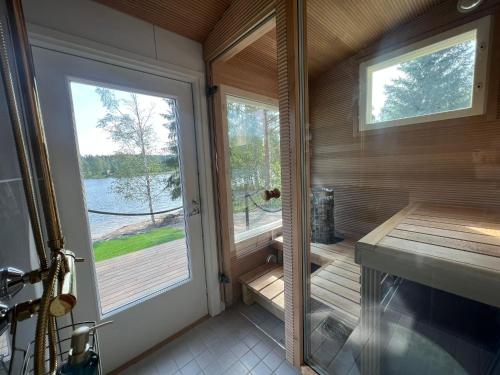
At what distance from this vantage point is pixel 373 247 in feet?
3.10

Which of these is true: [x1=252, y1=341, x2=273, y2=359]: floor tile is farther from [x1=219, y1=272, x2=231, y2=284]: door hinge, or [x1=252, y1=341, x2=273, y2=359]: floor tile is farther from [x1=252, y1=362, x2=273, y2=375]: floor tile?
[x1=219, y1=272, x2=231, y2=284]: door hinge

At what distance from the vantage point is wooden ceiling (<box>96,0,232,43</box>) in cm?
115

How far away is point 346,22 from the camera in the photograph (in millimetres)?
1258

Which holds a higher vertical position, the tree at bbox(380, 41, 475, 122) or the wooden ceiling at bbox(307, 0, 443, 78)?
the wooden ceiling at bbox(307, 0, 443, 78)

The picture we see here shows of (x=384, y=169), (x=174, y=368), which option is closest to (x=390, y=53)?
(x=384, y=169)

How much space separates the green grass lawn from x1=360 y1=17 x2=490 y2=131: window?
1.63m

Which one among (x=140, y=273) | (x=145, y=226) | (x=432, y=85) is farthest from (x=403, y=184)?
(x=140, y=273)

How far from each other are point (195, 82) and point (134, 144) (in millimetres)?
620

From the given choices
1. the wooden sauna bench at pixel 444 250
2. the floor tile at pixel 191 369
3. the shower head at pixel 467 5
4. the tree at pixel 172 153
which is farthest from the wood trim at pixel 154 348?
the shower head at pixel 467 5

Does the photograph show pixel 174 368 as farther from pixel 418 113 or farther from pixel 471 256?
pixel 418 113

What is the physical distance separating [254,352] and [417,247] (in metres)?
1.20

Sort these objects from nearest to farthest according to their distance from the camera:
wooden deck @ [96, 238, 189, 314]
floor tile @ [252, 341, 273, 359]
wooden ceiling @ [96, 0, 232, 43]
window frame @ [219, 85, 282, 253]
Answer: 1. wooden ceiling @ [96, 0, 232, 43]
2. wooden deck @ [96, 238, 189, 314]
3. floor tile @ [252, 341, 273, 359]
4. window frame @ [219, 85, 282, 253]

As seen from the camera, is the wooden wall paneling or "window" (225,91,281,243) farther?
"window" (225,91,281,243)

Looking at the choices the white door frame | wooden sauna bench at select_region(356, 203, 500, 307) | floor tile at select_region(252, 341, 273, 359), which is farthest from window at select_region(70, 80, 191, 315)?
wooden sauna bench at select_region(356, 203, 500, 307)
